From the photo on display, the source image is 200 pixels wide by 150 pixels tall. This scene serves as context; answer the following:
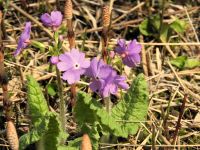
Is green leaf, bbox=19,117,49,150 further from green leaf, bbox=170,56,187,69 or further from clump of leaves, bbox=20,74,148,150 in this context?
green leaf, bbox=170,56,187,69

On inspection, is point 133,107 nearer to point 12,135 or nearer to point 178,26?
point 12,135

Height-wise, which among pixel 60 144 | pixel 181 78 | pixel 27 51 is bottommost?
pixel 60 144

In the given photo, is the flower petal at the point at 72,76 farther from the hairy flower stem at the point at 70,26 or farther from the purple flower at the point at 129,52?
the hairy flower stem at the point at 70,26

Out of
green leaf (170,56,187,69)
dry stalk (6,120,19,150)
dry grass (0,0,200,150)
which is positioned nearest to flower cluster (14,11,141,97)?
dry stalk (6,120,19,150)

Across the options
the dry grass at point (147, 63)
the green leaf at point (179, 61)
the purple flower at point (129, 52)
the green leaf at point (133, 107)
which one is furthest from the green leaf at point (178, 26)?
the purple flower at point (129, 52)

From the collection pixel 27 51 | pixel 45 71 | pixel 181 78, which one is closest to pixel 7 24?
pixel 27 51

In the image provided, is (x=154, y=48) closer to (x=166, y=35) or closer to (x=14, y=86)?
(x=166, y=35)
